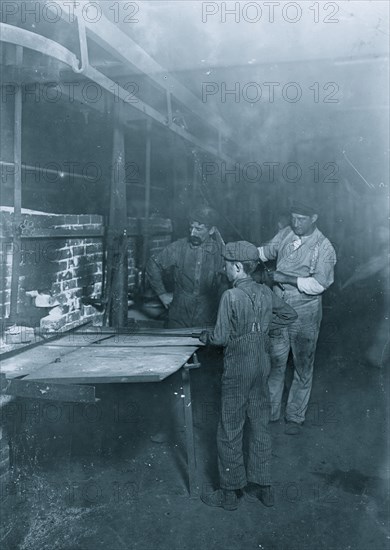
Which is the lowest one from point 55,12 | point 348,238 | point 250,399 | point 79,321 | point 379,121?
point 250,399

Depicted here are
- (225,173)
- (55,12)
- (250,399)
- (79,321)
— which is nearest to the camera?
(55,12)

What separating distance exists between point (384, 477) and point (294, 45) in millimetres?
5350

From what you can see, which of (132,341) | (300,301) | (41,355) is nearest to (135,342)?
(132,341)

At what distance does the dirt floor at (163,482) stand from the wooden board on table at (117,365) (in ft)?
2.97

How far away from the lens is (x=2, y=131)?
399 centimetres

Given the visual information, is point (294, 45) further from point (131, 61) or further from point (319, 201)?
point (319, 201)

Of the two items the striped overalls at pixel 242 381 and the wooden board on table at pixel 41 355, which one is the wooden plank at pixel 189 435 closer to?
the striped overalls at pixel 242 381

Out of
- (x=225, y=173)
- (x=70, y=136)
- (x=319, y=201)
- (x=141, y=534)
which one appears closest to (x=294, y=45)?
(x=225, y=173)

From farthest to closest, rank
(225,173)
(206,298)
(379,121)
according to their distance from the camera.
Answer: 1. (379,121)
2. (225,173)
3. (206,298)

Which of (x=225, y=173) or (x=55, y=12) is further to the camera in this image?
(x=225, y=173)

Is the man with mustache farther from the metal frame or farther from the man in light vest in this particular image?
the metal frame

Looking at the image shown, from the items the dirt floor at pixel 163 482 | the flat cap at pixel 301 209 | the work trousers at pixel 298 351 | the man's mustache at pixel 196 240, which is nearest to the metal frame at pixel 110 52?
the man's mustache at pixel 196 240

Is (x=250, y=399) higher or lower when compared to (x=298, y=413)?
higher

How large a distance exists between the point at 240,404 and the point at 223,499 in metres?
0.74
